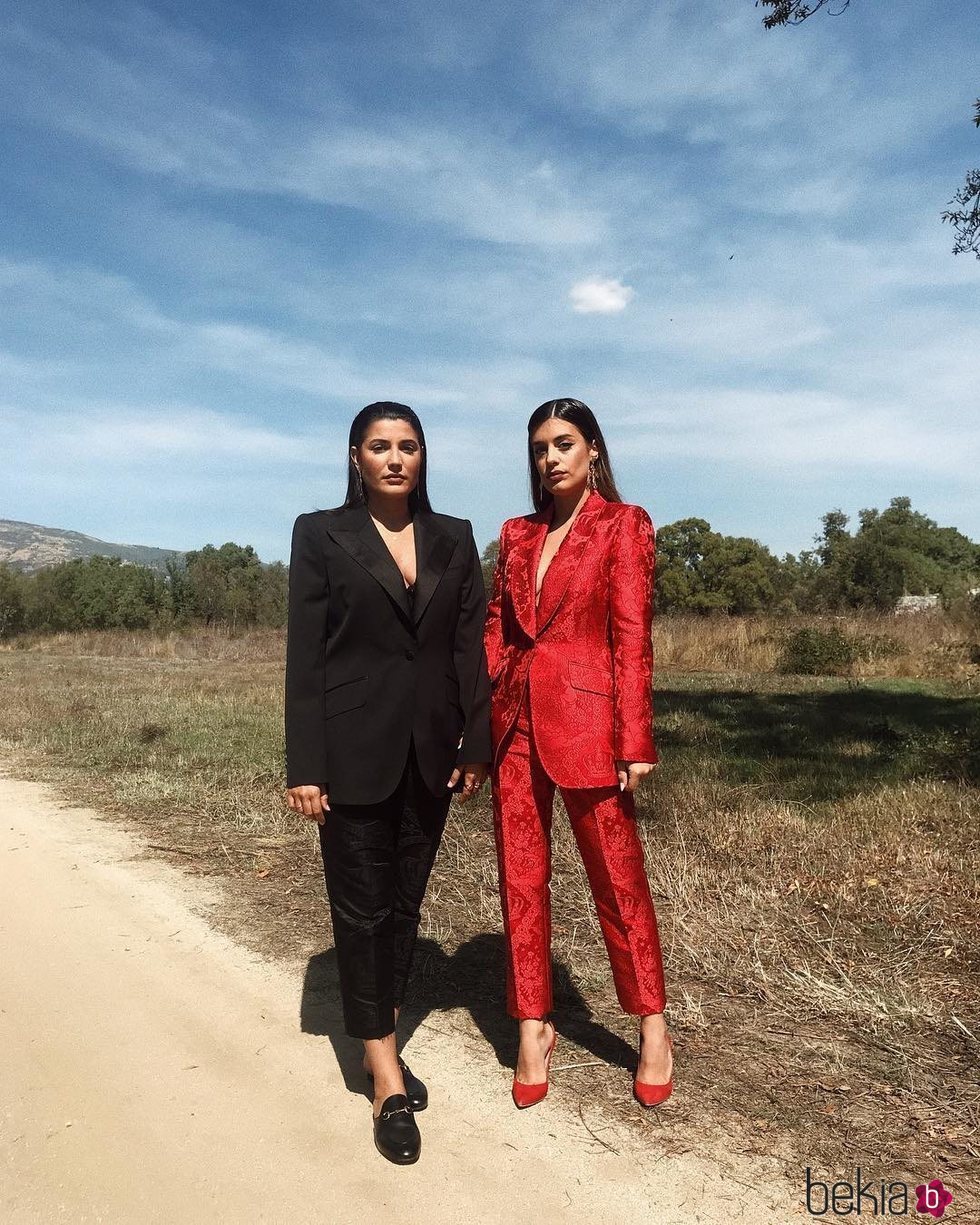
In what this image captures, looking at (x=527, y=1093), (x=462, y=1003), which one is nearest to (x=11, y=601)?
(x=462, y=1003)

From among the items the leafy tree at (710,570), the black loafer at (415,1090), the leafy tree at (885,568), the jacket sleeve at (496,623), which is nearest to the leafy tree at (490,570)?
the jacket sleeve at (496,623)

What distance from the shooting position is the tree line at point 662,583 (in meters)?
43.1

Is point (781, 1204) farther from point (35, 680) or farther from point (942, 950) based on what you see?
point (35, 680)

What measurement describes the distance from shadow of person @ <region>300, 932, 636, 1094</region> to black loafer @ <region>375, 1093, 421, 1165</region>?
345 mm

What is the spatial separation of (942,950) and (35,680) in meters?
16.8

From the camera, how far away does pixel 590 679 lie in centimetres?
294

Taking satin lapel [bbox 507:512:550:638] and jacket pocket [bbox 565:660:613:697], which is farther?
satin lapel [bbox 507:512:550:638]

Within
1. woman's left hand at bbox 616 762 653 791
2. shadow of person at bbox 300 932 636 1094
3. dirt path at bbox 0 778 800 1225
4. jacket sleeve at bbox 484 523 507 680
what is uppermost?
jacket sleeve at bbox 484 523 507 680

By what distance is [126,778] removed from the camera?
304 inches

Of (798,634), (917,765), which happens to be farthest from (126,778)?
(798,634)

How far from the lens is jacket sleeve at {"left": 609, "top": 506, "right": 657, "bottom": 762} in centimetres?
286

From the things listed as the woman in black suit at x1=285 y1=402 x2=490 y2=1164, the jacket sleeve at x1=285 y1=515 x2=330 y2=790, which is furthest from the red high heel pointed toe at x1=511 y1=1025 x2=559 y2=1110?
the jacket sleeve at x1=285 y1=515 x2=330 y2=790

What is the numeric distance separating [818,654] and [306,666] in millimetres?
15643

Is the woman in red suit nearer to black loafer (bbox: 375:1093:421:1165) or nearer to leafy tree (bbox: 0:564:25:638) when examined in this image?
black loafer (bbox: 375:1093:421:1165)
